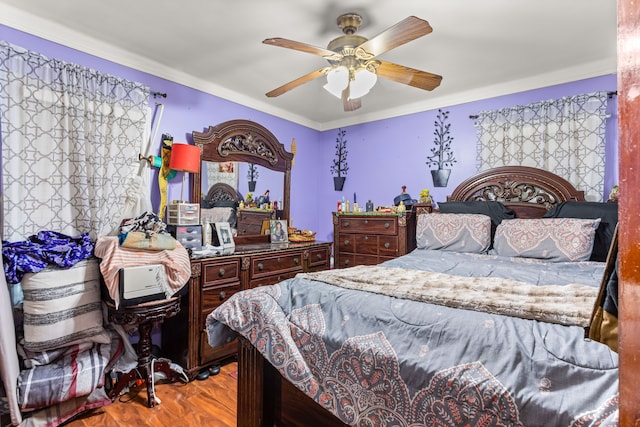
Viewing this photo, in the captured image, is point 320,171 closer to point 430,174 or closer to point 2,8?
point 430,174

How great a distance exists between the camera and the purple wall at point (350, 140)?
271 centimetres

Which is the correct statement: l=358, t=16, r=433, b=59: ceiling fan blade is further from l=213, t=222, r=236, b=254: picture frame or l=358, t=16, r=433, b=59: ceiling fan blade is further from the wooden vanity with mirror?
l=213, t=222, r=236, b=254: picture frame

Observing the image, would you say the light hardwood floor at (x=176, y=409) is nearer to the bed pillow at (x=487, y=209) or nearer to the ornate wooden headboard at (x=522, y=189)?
the bed pillow at (x=487, y=209)

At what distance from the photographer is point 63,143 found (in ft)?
7.20

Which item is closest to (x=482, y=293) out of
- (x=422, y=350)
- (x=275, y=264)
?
(x=422, y=350)

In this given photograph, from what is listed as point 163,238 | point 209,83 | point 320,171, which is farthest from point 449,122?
point 163,238

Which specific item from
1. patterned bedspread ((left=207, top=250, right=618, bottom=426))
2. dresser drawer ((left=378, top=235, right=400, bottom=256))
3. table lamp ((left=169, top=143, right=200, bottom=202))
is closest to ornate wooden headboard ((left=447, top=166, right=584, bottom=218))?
dresser drawer ((left=378, top=235, right=400, bottom=256))

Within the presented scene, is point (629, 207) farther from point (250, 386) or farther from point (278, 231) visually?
point (278, 231)

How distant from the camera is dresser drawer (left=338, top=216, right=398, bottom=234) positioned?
345 cm

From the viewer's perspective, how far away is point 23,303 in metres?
1.82

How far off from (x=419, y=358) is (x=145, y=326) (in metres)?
1.89

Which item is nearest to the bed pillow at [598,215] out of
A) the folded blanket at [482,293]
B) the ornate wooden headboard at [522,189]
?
the ornate wooden headboard at [522,189]

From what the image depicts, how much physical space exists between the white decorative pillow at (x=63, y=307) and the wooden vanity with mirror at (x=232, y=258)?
541 mm

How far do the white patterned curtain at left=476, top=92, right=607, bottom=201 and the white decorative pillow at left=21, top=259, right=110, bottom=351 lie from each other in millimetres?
3503
